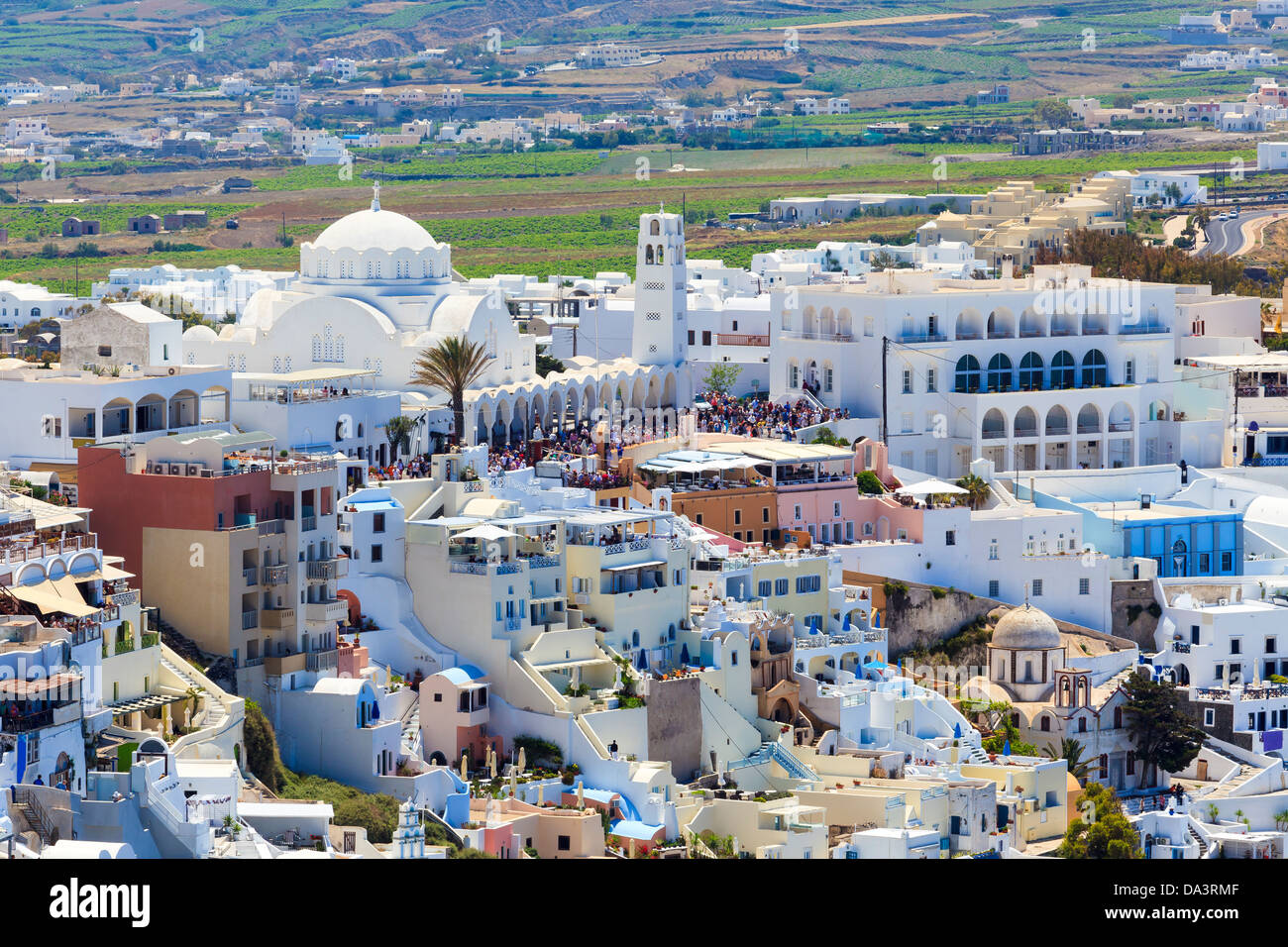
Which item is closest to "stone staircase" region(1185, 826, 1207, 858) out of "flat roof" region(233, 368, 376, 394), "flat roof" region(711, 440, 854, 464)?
"flat roof" region(711, 440, 854, 464)

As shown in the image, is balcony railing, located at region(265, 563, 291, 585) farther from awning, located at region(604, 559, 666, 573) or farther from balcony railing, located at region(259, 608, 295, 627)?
awning, located at region(604, 559, 666, 573)

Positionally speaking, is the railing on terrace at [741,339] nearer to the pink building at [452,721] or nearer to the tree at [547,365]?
the tree at [547,365]

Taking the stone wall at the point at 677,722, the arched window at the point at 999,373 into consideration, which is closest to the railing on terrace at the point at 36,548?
the stone wall at the point at 677,722

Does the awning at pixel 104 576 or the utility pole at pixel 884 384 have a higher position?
the utility pole at pixel 884 384

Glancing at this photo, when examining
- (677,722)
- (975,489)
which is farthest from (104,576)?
(975,489)

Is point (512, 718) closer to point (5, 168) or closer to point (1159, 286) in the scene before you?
point (1159, 286)

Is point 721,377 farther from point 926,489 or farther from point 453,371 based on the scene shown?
point 926,489
